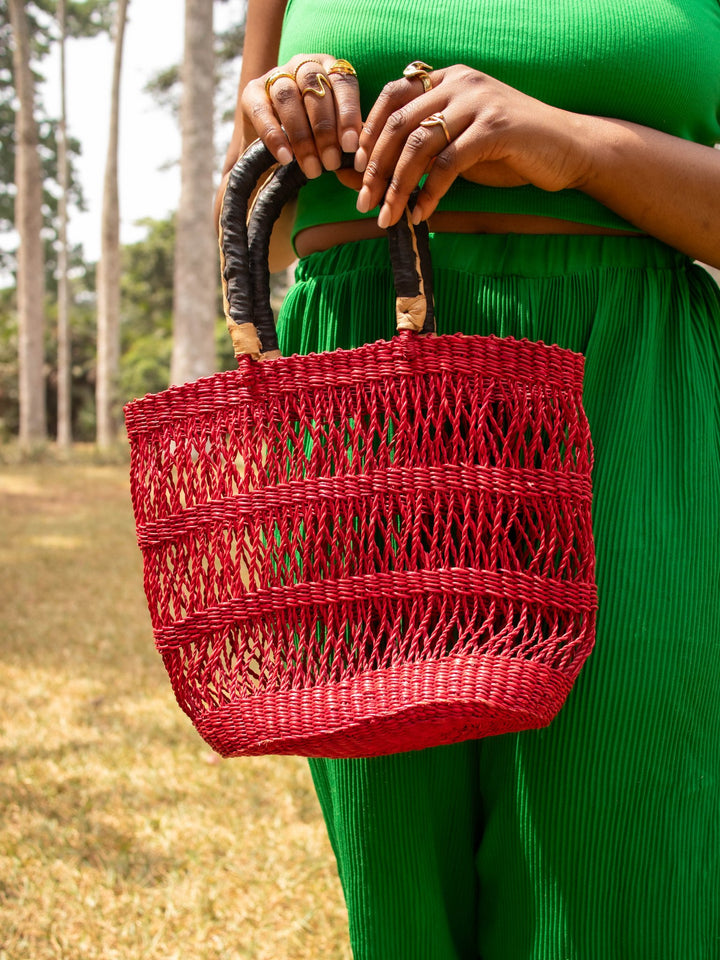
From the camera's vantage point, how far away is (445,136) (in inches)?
36.2

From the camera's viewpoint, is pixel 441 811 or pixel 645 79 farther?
pixel 441 811

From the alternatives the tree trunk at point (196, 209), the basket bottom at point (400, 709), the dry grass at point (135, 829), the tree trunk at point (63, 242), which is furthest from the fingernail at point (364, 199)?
the tree trunk at point (63, 242)

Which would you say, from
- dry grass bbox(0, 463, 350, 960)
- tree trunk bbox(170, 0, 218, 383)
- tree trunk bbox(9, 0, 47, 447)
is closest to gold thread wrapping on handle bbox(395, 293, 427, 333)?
dry grass bbox(0, 463, 350, 960)

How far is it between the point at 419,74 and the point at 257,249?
10.1 inches

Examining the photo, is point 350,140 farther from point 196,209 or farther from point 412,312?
point 196,209

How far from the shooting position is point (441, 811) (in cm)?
116

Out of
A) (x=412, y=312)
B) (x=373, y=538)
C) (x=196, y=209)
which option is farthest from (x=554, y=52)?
(x=196, y=209)

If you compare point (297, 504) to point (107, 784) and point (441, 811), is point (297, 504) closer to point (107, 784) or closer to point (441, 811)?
point (441, 811)

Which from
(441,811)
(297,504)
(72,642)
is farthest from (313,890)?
(72,642)

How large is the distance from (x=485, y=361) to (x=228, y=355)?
66.4 feet

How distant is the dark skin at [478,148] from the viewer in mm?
924

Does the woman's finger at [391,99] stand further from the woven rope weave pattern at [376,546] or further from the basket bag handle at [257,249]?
the woven rope weave pattern at [376,546]

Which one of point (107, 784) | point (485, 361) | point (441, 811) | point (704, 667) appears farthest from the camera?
point (107, 784)

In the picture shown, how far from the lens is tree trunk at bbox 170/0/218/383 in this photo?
716 cm
